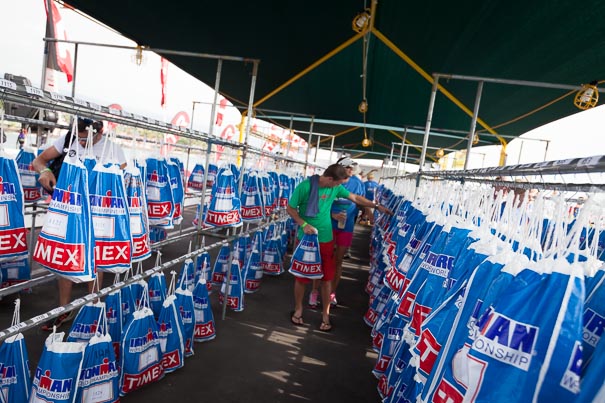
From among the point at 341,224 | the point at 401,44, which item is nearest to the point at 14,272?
the point at 341,224

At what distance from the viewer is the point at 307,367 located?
3160 mm

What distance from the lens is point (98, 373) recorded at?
1.94 meters

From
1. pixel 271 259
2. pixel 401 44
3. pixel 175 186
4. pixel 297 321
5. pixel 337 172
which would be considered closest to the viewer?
pixel 175 186

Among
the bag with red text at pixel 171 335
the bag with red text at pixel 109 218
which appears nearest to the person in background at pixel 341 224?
the bag with red text at pixel 171 335

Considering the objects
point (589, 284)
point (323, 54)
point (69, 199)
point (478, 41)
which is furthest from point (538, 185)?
point (323, 54)

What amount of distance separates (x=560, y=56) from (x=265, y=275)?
437 centimetres

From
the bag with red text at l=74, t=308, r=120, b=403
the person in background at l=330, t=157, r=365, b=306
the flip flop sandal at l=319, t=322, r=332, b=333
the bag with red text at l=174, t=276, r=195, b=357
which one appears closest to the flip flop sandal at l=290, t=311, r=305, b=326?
the flip flop sandal at l=319, t=322, r=332, b=333

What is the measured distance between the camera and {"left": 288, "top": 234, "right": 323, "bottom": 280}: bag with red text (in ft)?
11.9

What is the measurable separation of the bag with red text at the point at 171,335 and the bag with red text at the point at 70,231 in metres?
1.07

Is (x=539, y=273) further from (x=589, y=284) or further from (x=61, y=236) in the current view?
(x=61, y=236)

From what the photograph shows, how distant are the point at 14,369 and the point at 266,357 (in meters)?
1.92

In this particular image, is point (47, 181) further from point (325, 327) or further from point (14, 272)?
point (325, 327)

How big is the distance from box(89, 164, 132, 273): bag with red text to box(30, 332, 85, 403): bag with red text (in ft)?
1.58

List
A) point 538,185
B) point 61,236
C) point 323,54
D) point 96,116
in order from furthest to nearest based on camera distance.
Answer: point 323,54, point 96,116, point 61,236, point 538,185
